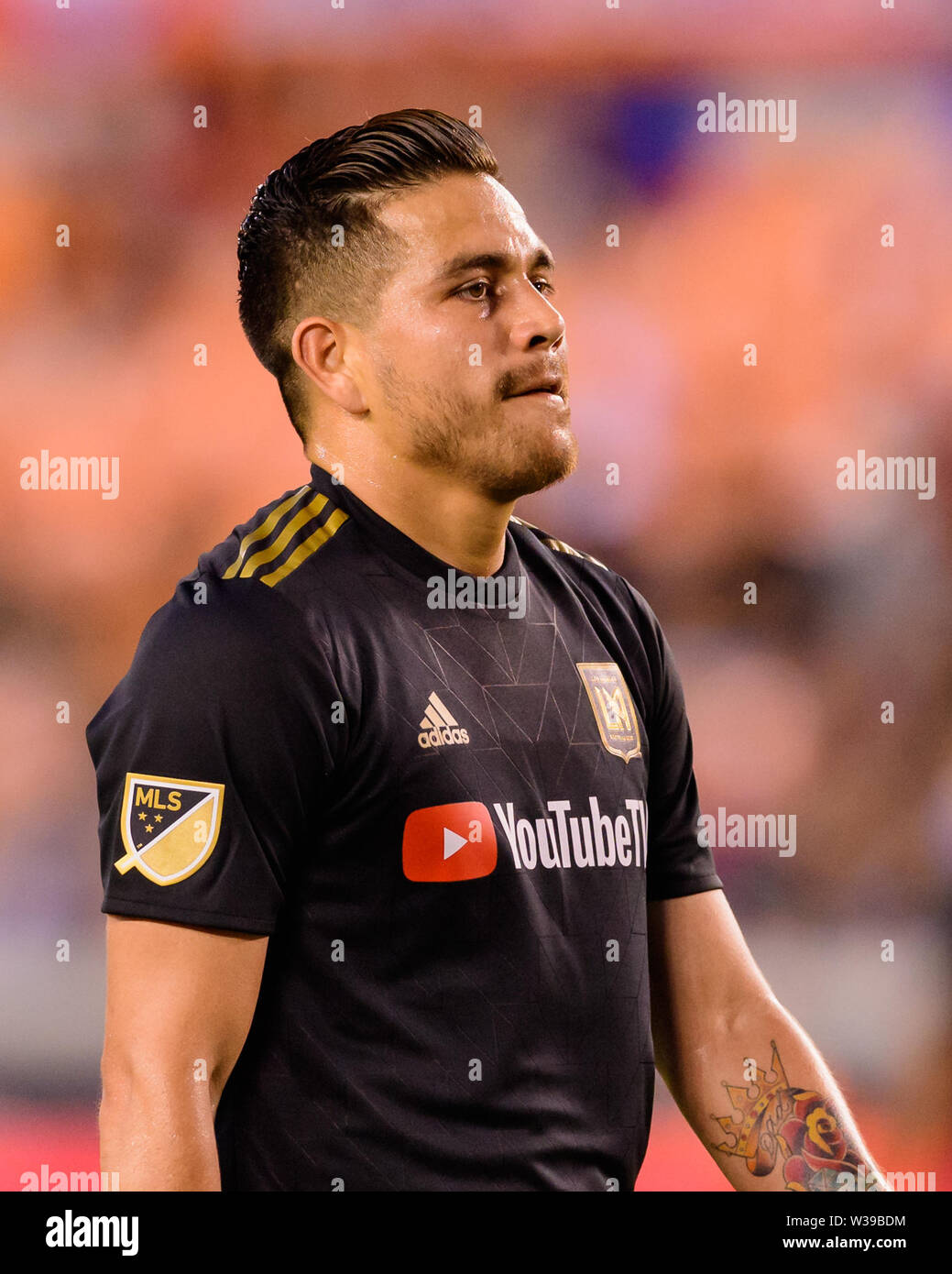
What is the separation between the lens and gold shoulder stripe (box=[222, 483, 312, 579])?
1.15 m

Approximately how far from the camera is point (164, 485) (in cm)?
289

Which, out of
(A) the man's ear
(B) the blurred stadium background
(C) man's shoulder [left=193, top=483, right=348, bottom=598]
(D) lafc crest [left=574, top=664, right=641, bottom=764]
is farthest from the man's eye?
(B) the blurred stadium background

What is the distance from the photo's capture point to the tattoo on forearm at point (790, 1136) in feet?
4.19

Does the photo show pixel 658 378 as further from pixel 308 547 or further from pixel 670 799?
pixel 308 547

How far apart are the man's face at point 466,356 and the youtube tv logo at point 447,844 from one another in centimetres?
32

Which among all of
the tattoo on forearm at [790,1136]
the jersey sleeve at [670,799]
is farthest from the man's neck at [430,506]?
the tattoo on forearm at [790,1136]

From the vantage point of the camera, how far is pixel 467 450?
124 centimetres

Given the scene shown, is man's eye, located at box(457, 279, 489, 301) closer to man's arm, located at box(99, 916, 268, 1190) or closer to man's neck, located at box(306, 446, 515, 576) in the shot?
man's neck, located at box(306, 446, 515, 576)

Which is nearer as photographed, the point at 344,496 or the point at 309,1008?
the point at 309,1008

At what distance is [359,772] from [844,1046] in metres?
1.96

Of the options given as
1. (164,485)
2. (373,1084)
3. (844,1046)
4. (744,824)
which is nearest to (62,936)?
(164,485)

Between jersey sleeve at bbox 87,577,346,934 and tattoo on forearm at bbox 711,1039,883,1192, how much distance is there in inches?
22.1

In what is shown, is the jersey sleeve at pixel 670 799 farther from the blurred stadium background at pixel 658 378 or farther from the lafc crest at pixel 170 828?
the blurred stadium background at pixel 658 378

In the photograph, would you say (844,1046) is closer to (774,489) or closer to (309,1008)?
(774,489)
